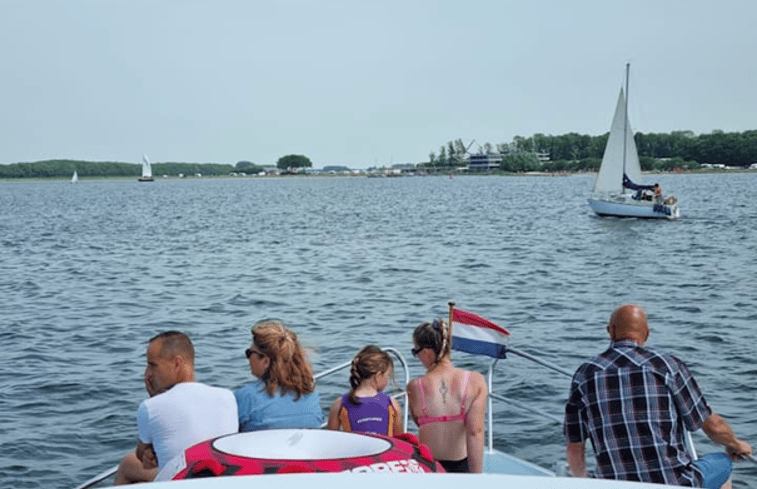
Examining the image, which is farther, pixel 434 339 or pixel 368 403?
pixel 434 339

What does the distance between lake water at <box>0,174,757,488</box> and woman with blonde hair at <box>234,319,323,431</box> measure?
81 centimetres

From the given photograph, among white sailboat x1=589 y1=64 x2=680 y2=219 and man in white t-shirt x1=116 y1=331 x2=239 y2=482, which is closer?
man in white t-shirt x1=116 y1=331 x2=239 y2=482

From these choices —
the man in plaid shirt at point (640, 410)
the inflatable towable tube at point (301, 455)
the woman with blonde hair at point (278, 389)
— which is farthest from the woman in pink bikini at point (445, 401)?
the inflatable towable tube at point (301, 455)

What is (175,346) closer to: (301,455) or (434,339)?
(434,339)

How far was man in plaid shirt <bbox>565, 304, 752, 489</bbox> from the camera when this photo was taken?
5.13 meters

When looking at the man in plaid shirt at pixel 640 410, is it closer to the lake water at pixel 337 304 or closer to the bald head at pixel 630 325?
the bald head at pixel 630 325

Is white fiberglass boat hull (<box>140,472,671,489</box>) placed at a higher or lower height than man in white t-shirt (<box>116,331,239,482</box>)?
higher

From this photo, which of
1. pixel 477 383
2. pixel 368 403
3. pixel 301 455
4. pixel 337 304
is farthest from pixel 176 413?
pixel 337 304

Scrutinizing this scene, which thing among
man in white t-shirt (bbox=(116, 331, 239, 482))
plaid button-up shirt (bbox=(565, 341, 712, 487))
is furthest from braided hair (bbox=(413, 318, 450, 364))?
man in white t-shirt (bbox=(116, 331, 239, 482))

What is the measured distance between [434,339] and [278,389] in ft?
3.28

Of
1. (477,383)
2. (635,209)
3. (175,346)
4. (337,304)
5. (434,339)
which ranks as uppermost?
(175,346)

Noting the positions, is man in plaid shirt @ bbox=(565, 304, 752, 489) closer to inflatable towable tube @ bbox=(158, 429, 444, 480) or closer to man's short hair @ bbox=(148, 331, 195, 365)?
man's short hair @ bbox=(148, 331, 195, 365)

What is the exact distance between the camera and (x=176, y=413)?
16.8ft

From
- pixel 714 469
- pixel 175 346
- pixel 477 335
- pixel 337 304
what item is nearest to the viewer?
pixel 175 346
